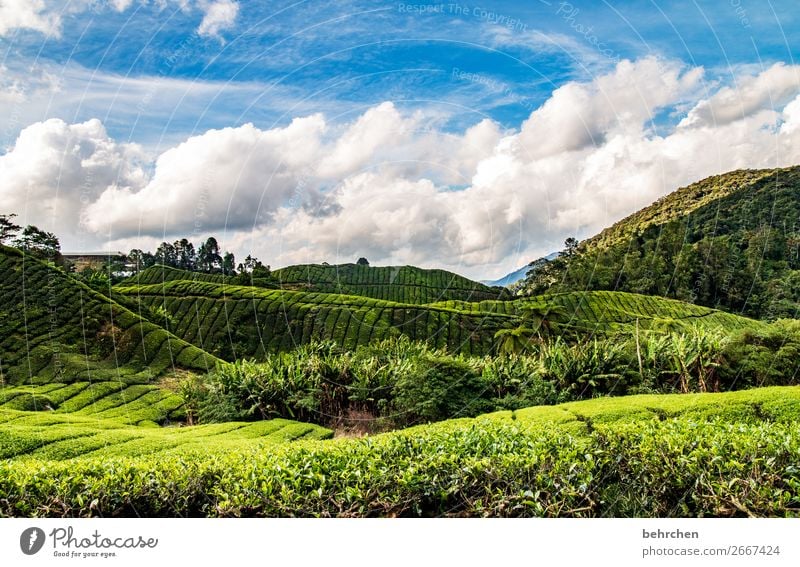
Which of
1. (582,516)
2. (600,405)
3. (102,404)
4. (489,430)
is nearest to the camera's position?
(582,516)

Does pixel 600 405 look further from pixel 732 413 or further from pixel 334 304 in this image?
pixel 334 304

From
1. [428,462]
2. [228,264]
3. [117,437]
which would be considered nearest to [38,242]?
[228,264]

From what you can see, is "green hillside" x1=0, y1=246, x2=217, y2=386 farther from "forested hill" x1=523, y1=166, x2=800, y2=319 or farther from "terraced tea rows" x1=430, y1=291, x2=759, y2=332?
"forested hill" x1=523, y1=166, x2=800, y2=319

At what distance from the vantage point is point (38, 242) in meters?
18.0

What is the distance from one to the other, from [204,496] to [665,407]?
17.1ft

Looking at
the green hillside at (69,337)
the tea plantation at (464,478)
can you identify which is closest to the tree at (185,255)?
the green hillside at (69,337)

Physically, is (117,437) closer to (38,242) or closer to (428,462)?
(428,462)

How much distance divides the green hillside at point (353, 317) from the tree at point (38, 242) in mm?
2870

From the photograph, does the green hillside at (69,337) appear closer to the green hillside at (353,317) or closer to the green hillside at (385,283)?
the green hillside at (353,317)

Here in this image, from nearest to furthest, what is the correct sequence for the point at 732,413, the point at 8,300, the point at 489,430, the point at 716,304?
the point at 489,430
the point at 732,413
the point at 8,300
the point at 716,304

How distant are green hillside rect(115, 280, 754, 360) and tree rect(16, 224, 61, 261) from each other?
2.87 metres

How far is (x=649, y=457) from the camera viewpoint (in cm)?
472
